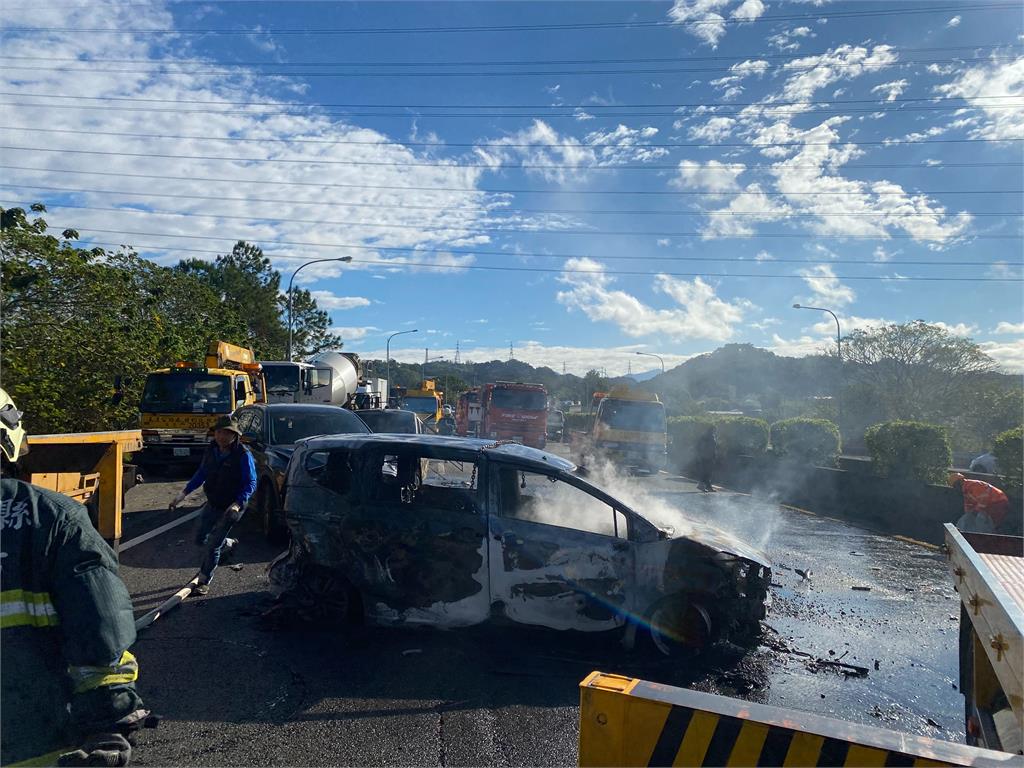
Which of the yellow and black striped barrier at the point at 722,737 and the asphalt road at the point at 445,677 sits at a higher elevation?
the yellow and black striped barrier at the point at 722,737

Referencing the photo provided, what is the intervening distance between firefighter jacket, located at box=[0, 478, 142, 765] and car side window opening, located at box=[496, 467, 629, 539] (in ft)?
11.6

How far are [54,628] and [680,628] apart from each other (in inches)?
169

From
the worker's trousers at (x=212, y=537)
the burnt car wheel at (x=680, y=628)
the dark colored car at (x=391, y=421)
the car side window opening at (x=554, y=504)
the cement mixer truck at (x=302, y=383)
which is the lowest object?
the burnt car wheel at (x=680, y=628)

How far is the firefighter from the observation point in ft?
6.58

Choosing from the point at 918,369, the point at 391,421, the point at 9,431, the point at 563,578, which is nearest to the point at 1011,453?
the point at 563,578

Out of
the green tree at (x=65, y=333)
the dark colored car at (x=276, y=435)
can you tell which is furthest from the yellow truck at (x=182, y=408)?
the dark colored car at (x=276, y=435)

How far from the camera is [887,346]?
111 feet

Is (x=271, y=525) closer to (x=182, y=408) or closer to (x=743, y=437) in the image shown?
(x=182, y=408)

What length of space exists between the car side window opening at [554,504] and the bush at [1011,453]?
10047mm

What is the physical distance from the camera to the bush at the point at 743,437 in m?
25.0

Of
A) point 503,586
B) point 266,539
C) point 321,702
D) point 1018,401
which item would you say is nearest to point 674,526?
point 503,586

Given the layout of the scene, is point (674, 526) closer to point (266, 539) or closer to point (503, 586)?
point (503, 586)

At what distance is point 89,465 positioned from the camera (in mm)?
7316

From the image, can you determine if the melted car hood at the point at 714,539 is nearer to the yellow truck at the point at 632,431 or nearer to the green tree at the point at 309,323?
the yellow truck at the point at 632,431
